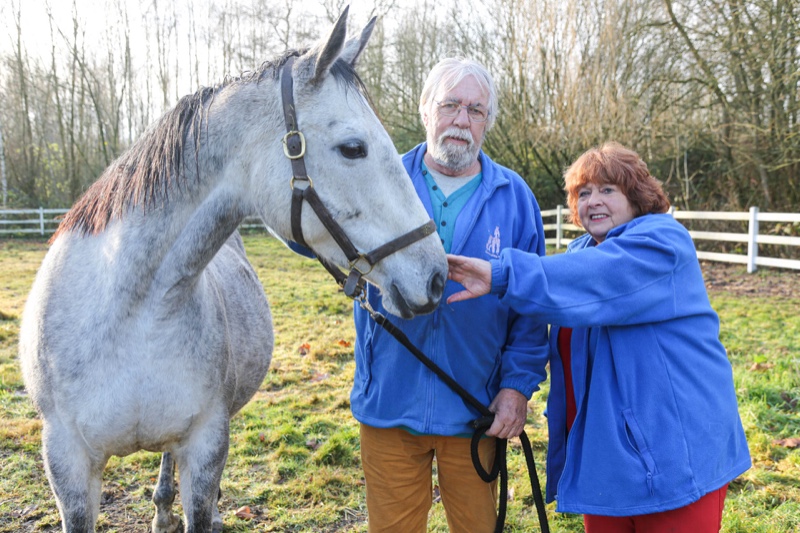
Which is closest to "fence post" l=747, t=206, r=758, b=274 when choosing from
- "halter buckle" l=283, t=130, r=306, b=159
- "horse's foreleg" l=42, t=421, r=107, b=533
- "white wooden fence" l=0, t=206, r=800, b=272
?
"white wooden fence" l=0, t=206, r=800, b=272

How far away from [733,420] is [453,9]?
51.9 feet

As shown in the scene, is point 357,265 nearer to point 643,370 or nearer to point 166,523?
point 643,370

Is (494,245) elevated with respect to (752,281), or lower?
elevated

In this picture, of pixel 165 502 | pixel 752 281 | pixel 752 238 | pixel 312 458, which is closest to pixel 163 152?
pixel 165 502

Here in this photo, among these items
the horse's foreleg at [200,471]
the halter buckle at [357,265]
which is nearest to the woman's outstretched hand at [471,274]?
the halter buckle at [357,265]

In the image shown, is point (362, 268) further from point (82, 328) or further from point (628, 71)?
point (628, 71)

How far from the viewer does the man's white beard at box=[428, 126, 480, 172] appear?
7.17 ft

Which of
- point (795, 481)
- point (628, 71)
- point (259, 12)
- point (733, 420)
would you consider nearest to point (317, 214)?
point (733, 420)

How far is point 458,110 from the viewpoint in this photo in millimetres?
2229

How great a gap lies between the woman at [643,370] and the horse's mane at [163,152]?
35.9 inches

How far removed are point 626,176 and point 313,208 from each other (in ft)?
3.59

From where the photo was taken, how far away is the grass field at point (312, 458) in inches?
124

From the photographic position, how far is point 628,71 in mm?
12508

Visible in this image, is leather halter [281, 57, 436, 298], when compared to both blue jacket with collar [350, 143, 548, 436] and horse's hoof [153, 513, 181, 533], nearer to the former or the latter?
blue jacket with collar [350, 143, 548, 436]
